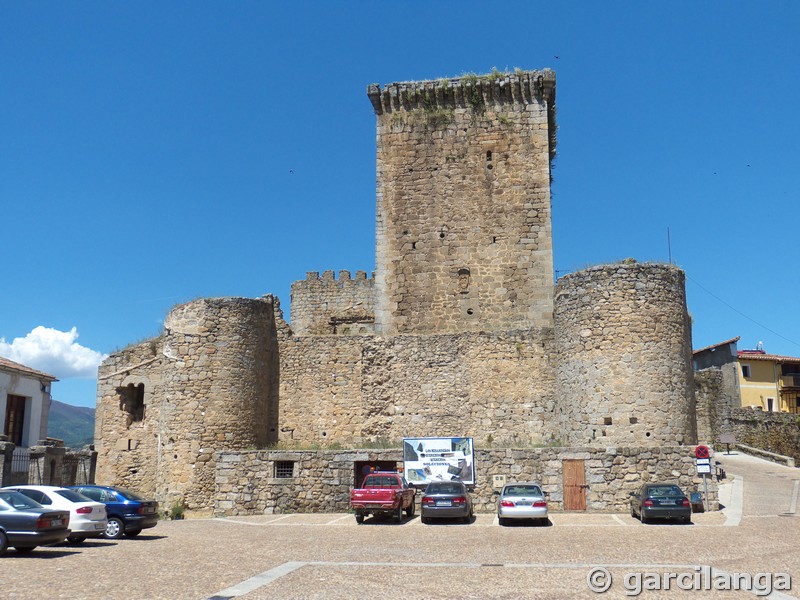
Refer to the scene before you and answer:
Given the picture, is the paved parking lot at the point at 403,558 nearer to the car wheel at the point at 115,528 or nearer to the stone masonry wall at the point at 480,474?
the car wheel at the point at 115,528

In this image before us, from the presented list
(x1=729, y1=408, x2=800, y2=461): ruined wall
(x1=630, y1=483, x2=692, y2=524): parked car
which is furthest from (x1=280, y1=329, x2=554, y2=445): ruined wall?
(x1=729, y1=408, x2=800, y2=461): ruined wall

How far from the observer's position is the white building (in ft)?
117

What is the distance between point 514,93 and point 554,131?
3067mm

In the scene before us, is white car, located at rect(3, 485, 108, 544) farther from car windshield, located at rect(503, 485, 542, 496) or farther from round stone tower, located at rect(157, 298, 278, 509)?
car windshield, located at rect(503, 485, 542, 496)

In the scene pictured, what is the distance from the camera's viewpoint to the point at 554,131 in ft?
99.6

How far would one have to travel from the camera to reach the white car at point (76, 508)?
15609mm

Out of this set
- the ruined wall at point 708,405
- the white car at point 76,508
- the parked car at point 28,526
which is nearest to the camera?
the parked car at point 28,526

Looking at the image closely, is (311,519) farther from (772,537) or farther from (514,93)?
(514,93)

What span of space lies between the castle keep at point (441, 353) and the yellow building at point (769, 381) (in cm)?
2705

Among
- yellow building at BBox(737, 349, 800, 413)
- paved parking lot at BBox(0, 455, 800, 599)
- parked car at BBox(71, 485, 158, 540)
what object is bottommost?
paved parking lot at BBox(0, 455, 800, 599)

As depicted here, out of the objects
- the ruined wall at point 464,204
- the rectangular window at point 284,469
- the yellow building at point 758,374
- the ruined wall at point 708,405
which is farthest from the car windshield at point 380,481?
the yellow building at point 758,374

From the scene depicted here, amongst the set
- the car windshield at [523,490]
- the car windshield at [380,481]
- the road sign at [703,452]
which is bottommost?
the car windshield at [523,490]

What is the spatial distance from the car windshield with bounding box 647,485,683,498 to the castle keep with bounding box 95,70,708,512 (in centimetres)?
179

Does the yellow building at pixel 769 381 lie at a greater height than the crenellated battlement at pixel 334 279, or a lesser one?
lesser
